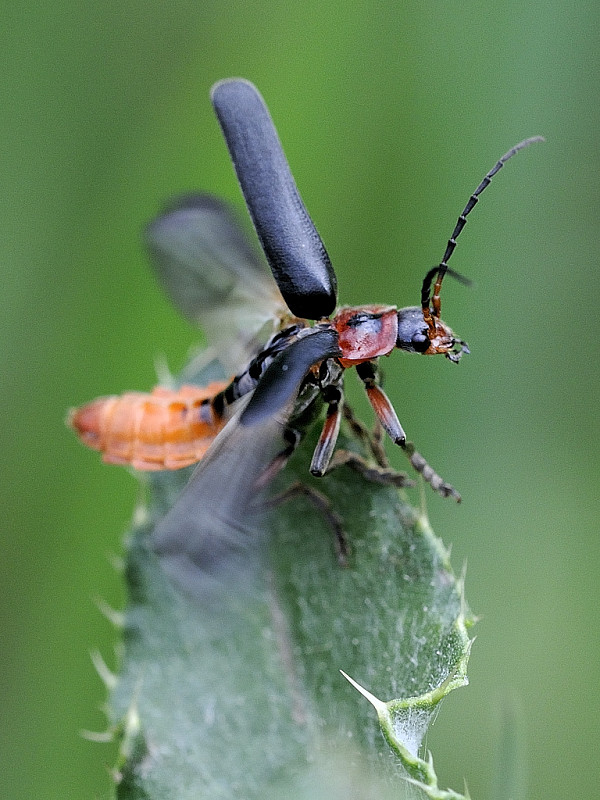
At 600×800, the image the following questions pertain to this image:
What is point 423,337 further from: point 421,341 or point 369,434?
point 369,434

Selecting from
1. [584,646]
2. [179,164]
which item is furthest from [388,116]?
[584,646]

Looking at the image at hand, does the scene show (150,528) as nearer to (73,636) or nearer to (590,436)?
(73,636)

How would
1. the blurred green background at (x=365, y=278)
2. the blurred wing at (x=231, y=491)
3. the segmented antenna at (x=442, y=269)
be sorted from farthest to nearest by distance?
1. the blurred green background at (x=365, y=278)
2. the segmented antenna at (x=442, y=269)
3. the blurred wing at (x=231, y=491)

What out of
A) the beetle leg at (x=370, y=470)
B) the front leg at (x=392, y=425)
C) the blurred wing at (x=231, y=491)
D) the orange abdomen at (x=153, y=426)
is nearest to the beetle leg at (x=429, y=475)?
the front leg at (x=392, y=425)

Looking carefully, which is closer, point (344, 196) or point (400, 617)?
point (400, 617)

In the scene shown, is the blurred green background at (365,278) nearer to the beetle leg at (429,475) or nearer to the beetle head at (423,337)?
the beetle leg at (429,475)

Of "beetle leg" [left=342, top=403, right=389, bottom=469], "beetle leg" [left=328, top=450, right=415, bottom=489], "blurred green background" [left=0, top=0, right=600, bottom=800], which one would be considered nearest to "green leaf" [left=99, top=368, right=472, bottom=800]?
"beetle leg" [left=328, top=450, right=415, bottom=489]
